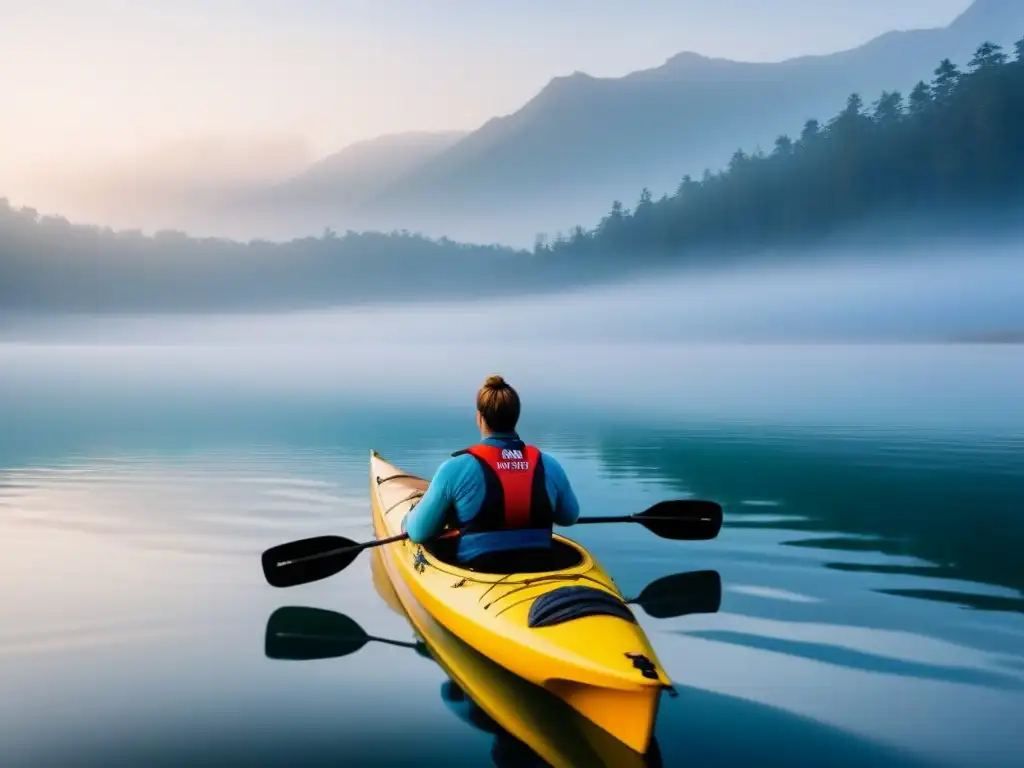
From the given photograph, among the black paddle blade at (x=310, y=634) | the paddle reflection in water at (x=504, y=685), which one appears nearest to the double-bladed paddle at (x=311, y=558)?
the black paddle blade at (x=310, y=634)

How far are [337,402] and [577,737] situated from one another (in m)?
32.0

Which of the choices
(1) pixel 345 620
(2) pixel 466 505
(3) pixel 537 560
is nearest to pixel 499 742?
(3) pixel 537 560

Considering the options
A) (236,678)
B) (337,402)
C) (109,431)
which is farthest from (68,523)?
(337,402)

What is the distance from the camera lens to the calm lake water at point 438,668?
5.49 metres

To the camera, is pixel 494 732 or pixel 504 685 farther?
pixel 504 685

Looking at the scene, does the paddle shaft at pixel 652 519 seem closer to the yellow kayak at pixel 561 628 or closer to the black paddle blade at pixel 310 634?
the yellow kayak at pixel 561 628

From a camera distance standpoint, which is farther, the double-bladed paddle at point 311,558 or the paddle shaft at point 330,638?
the double-bladed paddle at point 311,558

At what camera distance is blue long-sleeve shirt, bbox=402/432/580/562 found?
20.6 ft

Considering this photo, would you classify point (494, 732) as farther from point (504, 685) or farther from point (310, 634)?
point (310, 634)

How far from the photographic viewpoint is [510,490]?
6.27 m

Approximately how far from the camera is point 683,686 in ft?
20.1

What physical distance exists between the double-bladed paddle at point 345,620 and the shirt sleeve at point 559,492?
1487 millimetres

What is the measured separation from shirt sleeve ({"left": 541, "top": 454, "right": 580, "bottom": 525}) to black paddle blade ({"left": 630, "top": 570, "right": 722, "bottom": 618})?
1532 mm

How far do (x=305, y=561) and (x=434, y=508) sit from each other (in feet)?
6.54
